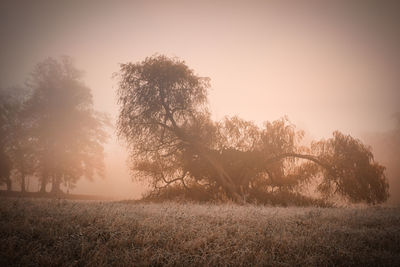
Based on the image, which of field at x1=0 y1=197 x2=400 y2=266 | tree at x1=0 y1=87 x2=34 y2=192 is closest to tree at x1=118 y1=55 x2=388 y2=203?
field at x1=0 y1=197 x2=400 y2=266

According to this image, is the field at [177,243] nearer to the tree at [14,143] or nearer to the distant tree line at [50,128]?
the distant tree line at [50,128]

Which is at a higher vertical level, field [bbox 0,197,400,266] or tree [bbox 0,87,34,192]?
tree [bbox 0,87,34,192]

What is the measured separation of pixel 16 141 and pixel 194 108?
2237cm

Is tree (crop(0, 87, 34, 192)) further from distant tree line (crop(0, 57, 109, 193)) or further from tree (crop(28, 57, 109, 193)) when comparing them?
tree (crop(28, 57, 109, 193))

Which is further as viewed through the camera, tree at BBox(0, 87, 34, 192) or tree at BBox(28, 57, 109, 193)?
tree at BBox(0, 87, 34, 192)

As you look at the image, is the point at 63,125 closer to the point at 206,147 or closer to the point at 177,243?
the point at 206,147

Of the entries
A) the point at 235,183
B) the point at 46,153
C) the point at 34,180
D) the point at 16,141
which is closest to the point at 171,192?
the point at 235,183

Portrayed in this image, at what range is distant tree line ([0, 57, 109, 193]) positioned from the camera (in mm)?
21047

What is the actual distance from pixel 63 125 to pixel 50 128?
122 centimetres

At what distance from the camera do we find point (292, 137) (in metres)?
13.6

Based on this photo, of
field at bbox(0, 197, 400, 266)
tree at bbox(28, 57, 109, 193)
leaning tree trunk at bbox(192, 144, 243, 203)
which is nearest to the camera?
field at bbox(0, 197, 400, 266)

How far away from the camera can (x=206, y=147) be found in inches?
533

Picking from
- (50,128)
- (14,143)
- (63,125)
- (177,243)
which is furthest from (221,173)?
(14,143)

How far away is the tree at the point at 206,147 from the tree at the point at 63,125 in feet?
42.6
